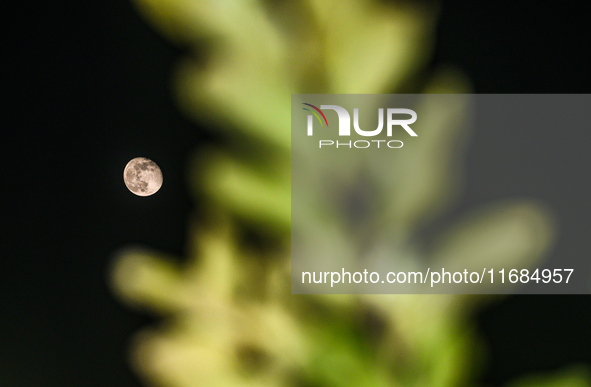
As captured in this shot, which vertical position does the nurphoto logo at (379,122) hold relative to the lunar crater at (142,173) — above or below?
above

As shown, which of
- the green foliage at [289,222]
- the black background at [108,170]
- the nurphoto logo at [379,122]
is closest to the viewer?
the green foliage at [289,222]

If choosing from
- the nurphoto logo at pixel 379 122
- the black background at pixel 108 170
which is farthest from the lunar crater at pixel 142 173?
the nurphoto logo at pixel 379 122

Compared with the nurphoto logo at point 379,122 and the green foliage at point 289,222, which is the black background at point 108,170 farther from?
the nurphoto logo at point 379,122

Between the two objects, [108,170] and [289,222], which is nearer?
[289,222]

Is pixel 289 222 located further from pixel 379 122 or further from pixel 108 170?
pixel 108 170

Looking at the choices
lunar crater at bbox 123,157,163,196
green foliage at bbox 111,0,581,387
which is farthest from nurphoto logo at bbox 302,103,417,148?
lunar crater at bbox 123,157,163,196

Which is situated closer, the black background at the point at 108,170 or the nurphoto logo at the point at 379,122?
the nurphoto logo at the point at 379,122

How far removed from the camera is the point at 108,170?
0.91 metres

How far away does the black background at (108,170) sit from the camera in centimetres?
89

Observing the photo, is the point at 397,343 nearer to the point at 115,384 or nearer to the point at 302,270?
the point at 302,270

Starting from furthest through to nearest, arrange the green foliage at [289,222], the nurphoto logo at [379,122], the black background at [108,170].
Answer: the black background at [108,170] < the nurphoto logo at [379,122] < the green foliage at [289,222]

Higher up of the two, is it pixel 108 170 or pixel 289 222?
pixel 108 170

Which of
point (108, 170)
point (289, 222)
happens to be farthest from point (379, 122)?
point (108, 170)

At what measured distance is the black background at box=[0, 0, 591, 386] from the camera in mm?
887
